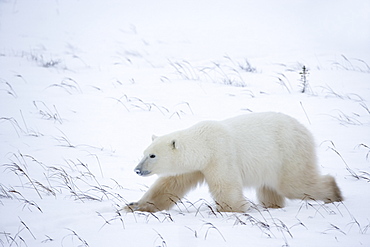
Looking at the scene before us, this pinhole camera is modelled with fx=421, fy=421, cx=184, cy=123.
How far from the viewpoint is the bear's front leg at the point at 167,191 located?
4911 mm

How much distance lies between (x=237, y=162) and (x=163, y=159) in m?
0.87

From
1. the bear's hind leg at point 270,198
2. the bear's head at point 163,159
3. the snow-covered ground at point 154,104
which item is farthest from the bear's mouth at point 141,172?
the bear's hind leg at point 270,198

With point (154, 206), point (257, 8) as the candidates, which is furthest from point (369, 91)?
point (257, 8)

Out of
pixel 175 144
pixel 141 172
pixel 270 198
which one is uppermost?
pixel 175 144

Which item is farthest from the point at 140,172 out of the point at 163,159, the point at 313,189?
the point at 313,189

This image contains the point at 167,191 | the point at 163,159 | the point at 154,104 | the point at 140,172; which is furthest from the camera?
the point at 154,104

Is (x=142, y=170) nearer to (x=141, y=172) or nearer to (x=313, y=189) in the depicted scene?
(x=141, y=172)

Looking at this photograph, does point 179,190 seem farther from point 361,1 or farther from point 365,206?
point 361,1

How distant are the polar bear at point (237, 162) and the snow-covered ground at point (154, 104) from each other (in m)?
0.24

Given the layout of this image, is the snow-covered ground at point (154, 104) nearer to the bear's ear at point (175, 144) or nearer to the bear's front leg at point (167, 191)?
the bear's front leg at point (167, 191)

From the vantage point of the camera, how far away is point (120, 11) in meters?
→ 20.0

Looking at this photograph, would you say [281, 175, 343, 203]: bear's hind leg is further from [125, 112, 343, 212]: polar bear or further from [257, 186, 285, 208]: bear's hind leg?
[257, 186, 285, 208]: bear's hind leg

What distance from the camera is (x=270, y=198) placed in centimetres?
534

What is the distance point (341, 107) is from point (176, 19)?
12.2m
